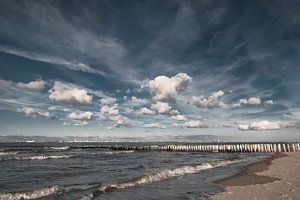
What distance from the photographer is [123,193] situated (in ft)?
A: 45.2

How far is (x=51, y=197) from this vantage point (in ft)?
43.0

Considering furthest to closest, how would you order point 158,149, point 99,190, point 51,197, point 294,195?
point 158,149 < point 99,190 < point 51,197 < point 294,195

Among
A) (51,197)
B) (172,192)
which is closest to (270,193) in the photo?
(172,192)

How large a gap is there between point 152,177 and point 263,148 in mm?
45818

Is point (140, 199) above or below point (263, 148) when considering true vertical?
below

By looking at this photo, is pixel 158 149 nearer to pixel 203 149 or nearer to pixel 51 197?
pixel 203 149

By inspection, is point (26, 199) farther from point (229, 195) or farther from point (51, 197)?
point (229, 195)

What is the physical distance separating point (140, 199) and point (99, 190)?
3.01m

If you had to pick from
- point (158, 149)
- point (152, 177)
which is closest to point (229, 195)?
point (152, 177)

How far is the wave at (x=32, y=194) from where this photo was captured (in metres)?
13.5

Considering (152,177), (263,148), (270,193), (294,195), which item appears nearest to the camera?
(294,195)

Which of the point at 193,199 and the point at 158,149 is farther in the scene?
the point at 158,149

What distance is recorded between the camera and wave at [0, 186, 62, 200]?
44.3ft

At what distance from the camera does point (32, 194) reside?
13.8 meters
